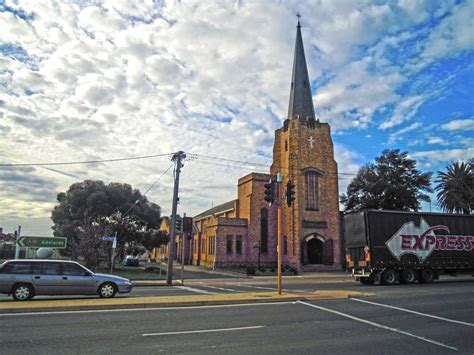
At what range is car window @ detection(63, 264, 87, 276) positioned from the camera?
45.0 ft

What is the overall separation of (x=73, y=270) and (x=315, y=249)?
3160cm

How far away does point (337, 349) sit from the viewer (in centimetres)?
691

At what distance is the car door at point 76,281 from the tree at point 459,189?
1837 inches

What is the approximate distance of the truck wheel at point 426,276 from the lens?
73.7 ft

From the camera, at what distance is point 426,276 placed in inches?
887

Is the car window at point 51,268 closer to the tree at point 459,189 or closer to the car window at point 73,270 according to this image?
the car window at point 73,270

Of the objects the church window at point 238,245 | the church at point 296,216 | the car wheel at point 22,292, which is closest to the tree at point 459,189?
the church at point 296,216

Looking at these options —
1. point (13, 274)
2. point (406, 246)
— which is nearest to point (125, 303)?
point (13, 274)

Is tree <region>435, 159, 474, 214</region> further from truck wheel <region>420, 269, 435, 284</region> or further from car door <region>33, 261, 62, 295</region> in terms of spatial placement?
car door <region>33, 261, 62, 295</region>

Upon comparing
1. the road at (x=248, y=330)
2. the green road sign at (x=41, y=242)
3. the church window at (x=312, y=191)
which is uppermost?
the church window at (x=312, y=191)

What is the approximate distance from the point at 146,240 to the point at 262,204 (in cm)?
1331

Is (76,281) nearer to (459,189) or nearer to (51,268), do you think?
(51,268)

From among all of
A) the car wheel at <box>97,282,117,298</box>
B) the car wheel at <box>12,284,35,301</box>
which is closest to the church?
the car wheel at <box>97,282,117,298</box>

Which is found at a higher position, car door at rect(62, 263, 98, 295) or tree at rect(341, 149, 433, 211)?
tree at rect(341, 149, 433, 211)
